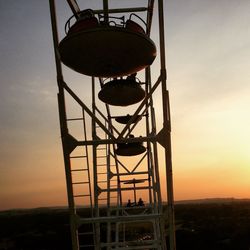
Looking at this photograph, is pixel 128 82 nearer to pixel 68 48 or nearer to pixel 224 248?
pixel 68 48

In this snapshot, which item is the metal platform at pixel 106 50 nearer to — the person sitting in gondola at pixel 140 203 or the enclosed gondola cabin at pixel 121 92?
the enclosed gondola cabin at pixel 121 92

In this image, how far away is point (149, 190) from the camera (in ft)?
34.6

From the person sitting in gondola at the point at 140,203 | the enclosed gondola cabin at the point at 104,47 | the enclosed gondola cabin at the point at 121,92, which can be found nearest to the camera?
the enclosed gondola cabin at the point at 104,47

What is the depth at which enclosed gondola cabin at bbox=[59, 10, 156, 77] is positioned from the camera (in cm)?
529

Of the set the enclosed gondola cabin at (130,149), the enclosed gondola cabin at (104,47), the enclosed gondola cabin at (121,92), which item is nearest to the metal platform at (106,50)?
the enclosed gondola cabin at (104,47)

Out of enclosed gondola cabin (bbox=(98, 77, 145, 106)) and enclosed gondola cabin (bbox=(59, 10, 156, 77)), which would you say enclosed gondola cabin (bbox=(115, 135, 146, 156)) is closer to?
enclosed gondola cabin (bbox=(98, 77, 145, 106))

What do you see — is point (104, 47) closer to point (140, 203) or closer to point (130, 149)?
point (130, 149)

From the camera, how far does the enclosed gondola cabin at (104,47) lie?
5.29 metres

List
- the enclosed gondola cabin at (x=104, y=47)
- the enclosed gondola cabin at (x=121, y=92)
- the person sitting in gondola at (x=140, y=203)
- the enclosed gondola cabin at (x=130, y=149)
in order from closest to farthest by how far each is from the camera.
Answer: the enclosed gondola cabin at (x=104, y=47), the enclosed gondola cabin at (x=121, y=92), the enclosed gondola cabin at (x=130, y=149), the person sitting in gondola at (x=140, y=203)

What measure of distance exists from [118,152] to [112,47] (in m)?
5.22

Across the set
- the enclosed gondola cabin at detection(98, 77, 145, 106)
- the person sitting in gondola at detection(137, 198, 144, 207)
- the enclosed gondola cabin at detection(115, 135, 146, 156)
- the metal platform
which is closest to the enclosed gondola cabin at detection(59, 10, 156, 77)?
the metal platform

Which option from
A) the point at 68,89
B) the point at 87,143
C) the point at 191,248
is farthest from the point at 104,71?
the point at 191,248

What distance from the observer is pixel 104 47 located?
5.43 m

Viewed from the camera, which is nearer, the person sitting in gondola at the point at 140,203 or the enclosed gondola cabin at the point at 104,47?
the enclosed gondola cabin at the point at 104,47
